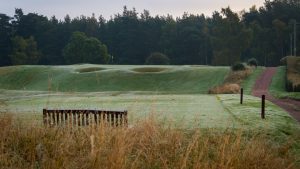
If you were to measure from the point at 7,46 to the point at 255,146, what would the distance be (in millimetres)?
112072

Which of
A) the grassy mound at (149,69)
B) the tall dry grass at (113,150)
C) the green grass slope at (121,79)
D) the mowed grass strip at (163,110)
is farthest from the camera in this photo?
the grassy mound at (149,69)

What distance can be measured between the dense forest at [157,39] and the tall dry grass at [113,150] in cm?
8787

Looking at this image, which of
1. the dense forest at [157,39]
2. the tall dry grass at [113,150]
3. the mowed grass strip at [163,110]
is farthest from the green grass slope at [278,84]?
the dense forest at [157,39]

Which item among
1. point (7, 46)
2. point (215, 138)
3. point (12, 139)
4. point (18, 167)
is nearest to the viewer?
point (18, 167)

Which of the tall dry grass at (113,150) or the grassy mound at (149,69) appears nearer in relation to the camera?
the tall dry grass at (113,150)

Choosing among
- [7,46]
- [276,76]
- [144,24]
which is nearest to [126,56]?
[144,24]

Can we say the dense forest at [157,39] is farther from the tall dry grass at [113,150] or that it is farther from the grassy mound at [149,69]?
the tall dry grass at [113,150]

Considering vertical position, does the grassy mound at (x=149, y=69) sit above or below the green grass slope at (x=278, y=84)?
above

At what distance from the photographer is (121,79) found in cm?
6172

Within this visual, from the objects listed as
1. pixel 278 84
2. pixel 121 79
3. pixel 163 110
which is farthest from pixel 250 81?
pixel 163 110

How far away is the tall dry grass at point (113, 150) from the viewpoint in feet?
26.2

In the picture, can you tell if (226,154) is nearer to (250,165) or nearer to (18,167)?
(250,165)

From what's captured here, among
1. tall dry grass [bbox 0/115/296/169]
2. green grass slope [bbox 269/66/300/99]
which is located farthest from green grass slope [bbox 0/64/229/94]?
tall dry grass [bbox 0/115/296/169]

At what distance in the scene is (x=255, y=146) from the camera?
32.4 ft
